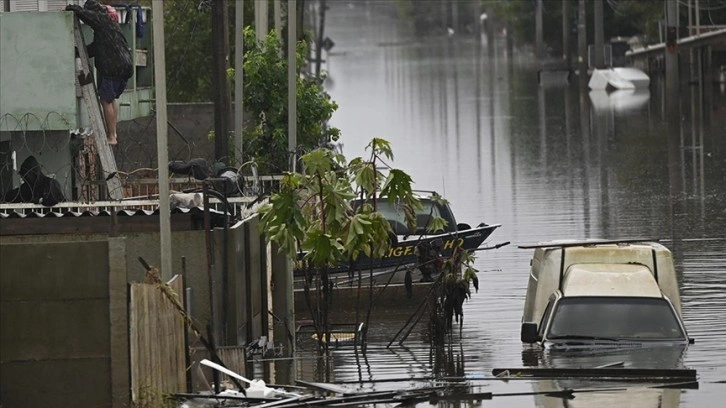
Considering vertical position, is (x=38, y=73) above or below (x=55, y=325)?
above

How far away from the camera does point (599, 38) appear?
89.2 m

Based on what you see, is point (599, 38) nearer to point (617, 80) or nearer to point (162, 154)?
point (617, 80)

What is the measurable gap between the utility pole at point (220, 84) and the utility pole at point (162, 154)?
10.9m

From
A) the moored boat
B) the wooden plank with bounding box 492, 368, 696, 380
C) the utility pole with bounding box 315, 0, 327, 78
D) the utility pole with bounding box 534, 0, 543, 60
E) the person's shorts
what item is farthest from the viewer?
the utility pole with bounding box 534, 0, 543, 60

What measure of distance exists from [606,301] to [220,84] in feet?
39.1

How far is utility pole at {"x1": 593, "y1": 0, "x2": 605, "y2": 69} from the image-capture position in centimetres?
8944

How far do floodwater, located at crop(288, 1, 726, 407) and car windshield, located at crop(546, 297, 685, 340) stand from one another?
1.11 feet

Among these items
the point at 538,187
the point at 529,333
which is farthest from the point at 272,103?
the point at 538,187

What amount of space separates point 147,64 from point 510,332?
28.2ft

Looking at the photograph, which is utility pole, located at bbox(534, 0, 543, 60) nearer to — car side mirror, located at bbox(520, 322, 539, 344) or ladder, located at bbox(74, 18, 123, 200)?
ladder, located at bbox(74, 18, 123, 200)

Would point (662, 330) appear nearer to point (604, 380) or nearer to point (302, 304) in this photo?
point (604, 380)

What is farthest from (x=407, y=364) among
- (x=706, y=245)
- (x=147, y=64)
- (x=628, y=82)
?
(x=628, y=82)

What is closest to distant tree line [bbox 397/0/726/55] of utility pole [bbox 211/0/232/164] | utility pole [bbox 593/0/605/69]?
utility pole [bbox 593/0/605/69]

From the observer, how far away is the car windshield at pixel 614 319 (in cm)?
1792
